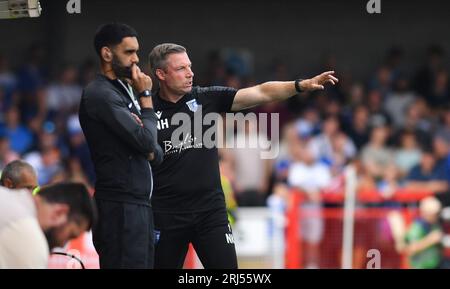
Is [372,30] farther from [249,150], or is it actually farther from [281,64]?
[249,150]

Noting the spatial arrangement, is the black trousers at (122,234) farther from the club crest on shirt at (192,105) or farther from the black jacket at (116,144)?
the club crest on shirt at (192,105)

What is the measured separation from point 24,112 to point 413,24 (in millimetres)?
6955

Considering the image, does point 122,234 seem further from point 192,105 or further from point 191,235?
point 192,105

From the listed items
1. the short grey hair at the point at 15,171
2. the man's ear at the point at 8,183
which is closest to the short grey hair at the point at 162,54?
the short grey hair at the point at 15,171

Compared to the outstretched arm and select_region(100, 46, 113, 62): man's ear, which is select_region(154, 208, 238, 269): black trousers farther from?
select_region(100, 46, 113, 62): man's ear

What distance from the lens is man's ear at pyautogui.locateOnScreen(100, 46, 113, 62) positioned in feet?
27.6

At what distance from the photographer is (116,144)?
832 cm

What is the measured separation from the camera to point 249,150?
635 inches

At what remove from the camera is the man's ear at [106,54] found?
8.42m

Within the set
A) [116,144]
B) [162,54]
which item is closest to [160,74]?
[162,54]

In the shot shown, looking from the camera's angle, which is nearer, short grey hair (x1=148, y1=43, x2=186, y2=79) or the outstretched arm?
the outstretched arm

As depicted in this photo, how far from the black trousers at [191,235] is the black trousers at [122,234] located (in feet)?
2.82

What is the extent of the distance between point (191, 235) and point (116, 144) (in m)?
1.30

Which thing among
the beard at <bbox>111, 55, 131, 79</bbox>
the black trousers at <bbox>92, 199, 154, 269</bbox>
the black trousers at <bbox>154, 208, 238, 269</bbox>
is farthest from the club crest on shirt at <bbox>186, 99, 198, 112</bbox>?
the black trousers at <bbox>92, 199, 154, 269</bbox>
